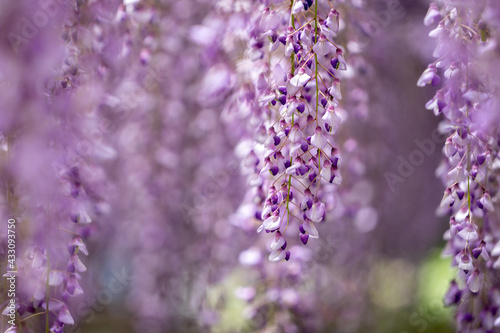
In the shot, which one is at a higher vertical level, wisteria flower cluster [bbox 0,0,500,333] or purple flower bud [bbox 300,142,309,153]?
wisteria flower cluster [bbox 0,0,500,333]

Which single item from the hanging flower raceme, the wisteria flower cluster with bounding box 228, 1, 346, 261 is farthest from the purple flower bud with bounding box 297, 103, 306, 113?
the hanging flower raceme

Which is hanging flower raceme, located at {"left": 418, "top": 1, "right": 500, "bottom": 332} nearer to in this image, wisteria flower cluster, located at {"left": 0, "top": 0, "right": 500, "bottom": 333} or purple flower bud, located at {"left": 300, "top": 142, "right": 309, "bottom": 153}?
wisteria flower cluster, located at {"left": 0, "top": 0, "right": 500, "bottom": 333}

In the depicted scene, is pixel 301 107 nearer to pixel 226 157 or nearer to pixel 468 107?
pixel 468 107

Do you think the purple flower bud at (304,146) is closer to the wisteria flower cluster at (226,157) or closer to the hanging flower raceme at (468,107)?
the wisteria flower cluster at (226,157)

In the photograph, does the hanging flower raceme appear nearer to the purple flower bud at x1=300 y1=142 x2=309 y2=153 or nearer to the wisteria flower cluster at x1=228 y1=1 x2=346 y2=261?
the wisteria flower cluster at x1=228 y1=1 x2=346 y2=261

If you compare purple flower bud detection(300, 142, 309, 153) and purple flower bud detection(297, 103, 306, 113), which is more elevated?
purple flower bud detection(297, 103, 306, 113)

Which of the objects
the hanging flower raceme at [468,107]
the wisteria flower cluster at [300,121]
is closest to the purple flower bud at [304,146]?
the wisteria flower cluster at [300,121]

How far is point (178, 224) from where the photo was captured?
3645mm

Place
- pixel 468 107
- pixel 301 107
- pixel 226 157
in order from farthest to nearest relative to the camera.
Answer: pixel 226 157 < pixel 468 107 < pixel 301 107

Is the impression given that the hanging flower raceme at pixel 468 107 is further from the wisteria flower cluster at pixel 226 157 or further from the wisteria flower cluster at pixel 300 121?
the wisteria flower cluster at pixel 300 121

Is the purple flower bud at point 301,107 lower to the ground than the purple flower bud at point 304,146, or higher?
higher

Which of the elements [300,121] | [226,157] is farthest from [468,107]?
[226,157]

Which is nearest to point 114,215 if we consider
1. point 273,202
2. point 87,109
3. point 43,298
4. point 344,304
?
point 344,304

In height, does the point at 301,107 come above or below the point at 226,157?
below
